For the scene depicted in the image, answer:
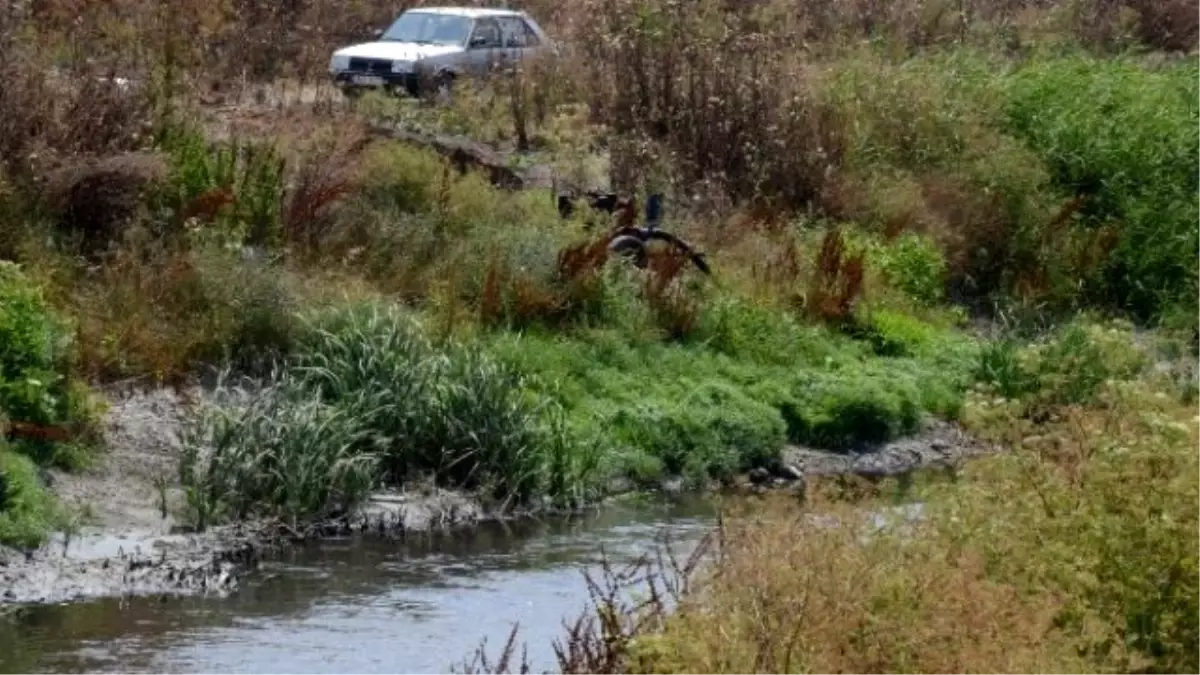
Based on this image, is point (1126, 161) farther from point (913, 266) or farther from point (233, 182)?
point (233, 182)

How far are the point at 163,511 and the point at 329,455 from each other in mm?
1188

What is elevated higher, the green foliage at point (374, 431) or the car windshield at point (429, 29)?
the car windshield at point (429, 29)

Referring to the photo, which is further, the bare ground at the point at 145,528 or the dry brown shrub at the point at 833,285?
the dry brown shrub at the point at 833,285

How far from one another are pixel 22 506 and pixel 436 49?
1918cm

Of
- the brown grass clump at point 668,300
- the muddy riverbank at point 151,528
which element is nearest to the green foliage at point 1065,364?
the muddy riverbank at point 151,528

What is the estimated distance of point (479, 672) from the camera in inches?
426

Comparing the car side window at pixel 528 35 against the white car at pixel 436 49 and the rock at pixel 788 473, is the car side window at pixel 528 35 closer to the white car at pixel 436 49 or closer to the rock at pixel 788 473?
the white car at pixel 436 49

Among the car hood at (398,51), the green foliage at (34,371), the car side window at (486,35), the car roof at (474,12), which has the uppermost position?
the car roof at (474,12)

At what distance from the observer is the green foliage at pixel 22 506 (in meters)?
15.3

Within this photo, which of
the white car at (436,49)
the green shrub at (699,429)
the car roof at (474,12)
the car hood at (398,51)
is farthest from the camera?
the car roof at (474,12)

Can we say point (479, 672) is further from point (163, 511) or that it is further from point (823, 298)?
point (823, 298)

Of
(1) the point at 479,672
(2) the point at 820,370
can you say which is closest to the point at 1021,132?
(2) the point at 820,370

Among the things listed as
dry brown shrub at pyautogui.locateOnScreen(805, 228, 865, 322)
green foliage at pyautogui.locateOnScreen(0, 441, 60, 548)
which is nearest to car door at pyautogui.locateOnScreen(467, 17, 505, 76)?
dry brown shrub at pyautogui.locateOnScreen(805, 228, 865, 322)

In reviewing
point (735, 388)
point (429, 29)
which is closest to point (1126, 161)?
point (735, 388)
